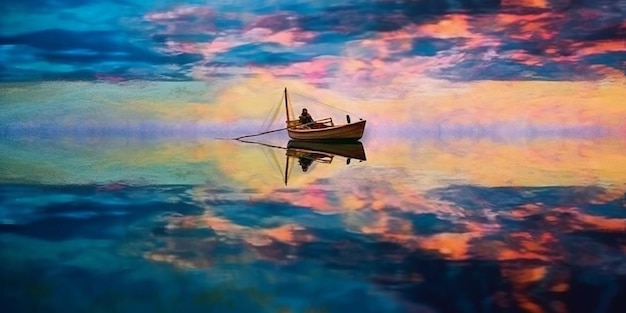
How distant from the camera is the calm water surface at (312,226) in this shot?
7.01 ft

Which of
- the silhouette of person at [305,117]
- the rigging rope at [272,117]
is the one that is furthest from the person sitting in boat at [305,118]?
the rigging rope at [272,117]

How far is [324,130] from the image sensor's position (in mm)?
3736

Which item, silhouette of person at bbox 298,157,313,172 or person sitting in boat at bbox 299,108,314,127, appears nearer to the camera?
silhouette of person at bbox 298,157,313,172

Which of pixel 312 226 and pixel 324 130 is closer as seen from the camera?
pixel 312 226

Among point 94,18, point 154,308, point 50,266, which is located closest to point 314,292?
point 154,308

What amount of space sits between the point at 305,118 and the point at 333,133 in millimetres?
170

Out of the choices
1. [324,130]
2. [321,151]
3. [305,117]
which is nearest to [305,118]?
[305,117]

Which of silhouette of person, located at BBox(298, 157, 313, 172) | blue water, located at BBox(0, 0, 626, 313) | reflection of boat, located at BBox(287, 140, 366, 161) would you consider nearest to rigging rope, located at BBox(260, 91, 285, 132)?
blue water, located at BBox(0, 0, 626, 313)

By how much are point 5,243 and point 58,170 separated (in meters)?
0.87

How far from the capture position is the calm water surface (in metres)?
2.14

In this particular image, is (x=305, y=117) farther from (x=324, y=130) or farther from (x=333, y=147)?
(x=333, y=147)

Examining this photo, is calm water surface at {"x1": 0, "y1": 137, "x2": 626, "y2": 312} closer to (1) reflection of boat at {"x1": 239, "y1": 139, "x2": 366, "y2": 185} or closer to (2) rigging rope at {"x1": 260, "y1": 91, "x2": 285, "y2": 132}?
(1) reflection of boat at {"x1": 239, "y1": 139, "x2": 366, "y2": 185}

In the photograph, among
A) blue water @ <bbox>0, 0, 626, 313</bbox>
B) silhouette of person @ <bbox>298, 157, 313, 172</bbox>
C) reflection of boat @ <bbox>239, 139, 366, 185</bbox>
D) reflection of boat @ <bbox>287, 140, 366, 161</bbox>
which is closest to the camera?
blue water @ <bbox>0, 0, 626, 313</bbox>

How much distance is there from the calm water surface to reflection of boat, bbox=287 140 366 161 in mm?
15
